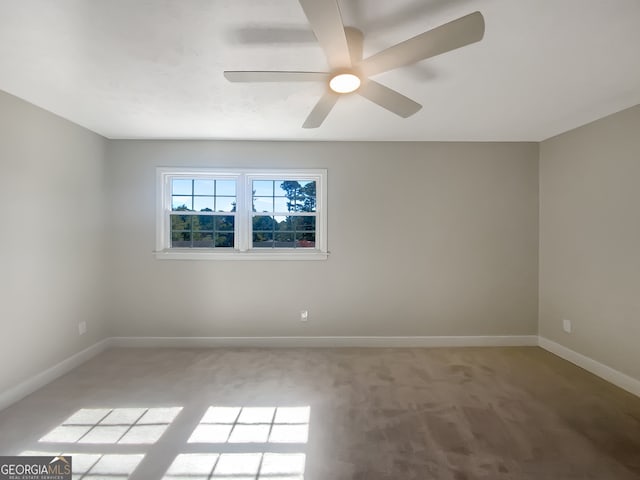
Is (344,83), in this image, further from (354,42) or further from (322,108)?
(322,108)

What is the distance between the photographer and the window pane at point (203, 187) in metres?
3.62

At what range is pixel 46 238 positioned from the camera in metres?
2.66

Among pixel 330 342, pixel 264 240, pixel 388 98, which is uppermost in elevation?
pixel 388 98

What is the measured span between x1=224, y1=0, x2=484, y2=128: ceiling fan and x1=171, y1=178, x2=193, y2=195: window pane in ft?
7.13

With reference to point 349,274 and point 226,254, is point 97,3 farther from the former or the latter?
point 349,274

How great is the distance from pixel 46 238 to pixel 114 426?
A: 176cm

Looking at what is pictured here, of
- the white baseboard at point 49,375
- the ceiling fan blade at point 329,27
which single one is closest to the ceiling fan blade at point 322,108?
the ceiling fan blade at point 329,27

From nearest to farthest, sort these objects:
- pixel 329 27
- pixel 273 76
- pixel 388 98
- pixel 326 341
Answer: pixel 329 27 → pixel 273 76 → pixel 388 98 → pixel 326 341

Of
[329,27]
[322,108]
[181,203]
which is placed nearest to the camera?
[329,27]

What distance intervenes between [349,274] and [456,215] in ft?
4.72

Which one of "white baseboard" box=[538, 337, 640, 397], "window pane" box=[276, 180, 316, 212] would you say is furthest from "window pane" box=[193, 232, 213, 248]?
"white baseboard" box=[538, 337, 640, 397]

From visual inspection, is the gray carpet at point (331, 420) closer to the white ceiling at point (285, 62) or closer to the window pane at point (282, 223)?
the window pane at point (282, 223)

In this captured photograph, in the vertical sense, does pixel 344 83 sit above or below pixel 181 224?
above

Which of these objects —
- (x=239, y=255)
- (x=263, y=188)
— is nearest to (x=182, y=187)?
(x=263, y=188)
